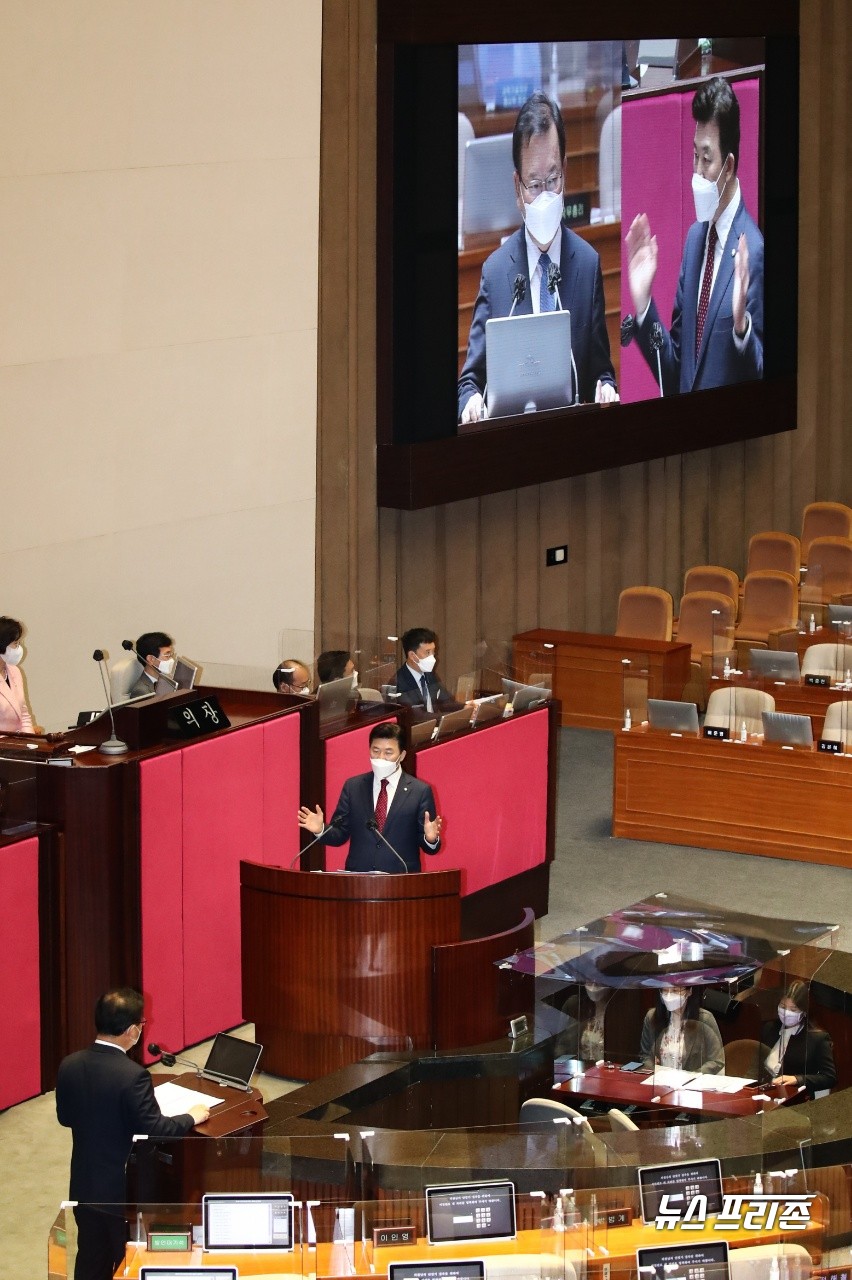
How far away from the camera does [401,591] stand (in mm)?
13469

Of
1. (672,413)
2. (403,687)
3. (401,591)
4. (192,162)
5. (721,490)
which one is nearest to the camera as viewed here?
(403,687)

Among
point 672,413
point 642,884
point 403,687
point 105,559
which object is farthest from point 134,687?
point 672,413

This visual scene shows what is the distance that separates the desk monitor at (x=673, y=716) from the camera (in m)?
11.3

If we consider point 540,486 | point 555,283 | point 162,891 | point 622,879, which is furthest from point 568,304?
point 162,891

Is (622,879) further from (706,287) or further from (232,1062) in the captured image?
(706,287)

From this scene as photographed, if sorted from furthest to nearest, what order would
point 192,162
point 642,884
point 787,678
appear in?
point 787,678
point 192,162
point 642,884

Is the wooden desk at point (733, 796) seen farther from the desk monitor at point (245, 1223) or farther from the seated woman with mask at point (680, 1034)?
the desk monitor at point (245, 1223)

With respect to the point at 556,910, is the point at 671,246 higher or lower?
higher

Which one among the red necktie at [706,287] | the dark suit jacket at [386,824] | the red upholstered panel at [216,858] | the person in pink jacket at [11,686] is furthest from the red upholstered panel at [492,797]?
the red necktie at [706,287]

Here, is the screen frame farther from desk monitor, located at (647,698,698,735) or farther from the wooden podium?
the wooden podium

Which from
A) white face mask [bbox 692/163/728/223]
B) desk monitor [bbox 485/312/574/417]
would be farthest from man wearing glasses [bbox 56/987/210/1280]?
white face mask [bbox 692/163/728/223]

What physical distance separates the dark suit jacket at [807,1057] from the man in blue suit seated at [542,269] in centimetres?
662

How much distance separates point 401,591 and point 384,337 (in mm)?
1826

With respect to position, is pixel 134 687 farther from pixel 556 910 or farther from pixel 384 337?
pixel 384 337
